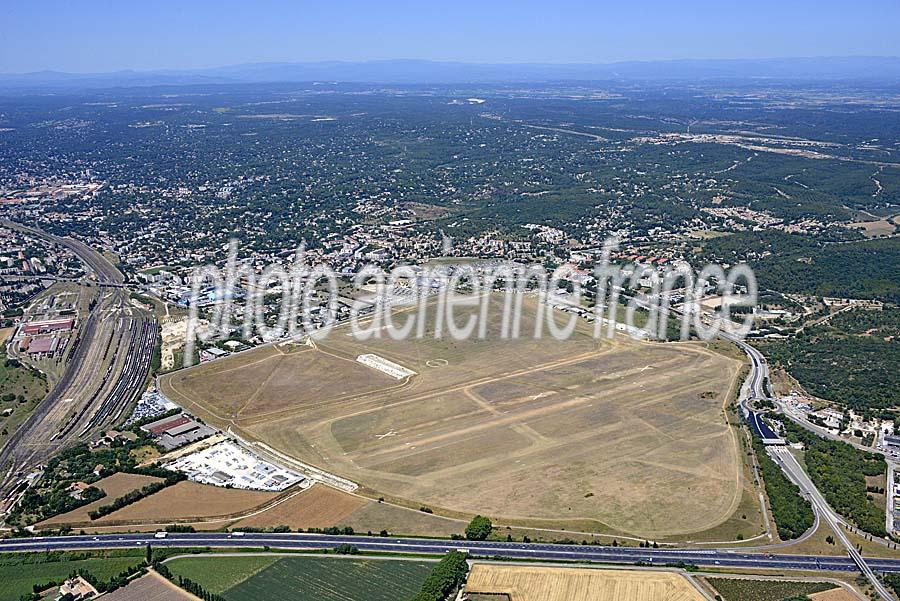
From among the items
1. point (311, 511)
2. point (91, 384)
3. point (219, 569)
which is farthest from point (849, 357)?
point (91, 384)

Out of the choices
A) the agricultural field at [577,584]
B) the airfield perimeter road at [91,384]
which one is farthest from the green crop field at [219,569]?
the airfield perimeter road at [91,384]

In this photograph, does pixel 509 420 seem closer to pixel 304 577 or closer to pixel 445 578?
pixel 445 578

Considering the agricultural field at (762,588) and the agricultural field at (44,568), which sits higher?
the agricultural field at (762,588)

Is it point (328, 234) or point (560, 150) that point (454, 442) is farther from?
point (560, 150)

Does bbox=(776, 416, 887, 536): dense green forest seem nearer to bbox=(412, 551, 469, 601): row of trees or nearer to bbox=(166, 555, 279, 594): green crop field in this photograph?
bbox=(412, 551, 469, 601): row of trees

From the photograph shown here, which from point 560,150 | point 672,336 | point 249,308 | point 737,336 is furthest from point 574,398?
point 560,150

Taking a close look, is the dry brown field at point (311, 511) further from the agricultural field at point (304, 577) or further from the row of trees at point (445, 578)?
the row of trees at point (445, 578)

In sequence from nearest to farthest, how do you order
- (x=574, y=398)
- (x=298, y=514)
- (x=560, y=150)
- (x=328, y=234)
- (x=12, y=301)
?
(x=298, y=514)
(x=574, y=398)
(x=12, y=301)
(x=328, y=234)
(x=560, y=150)
